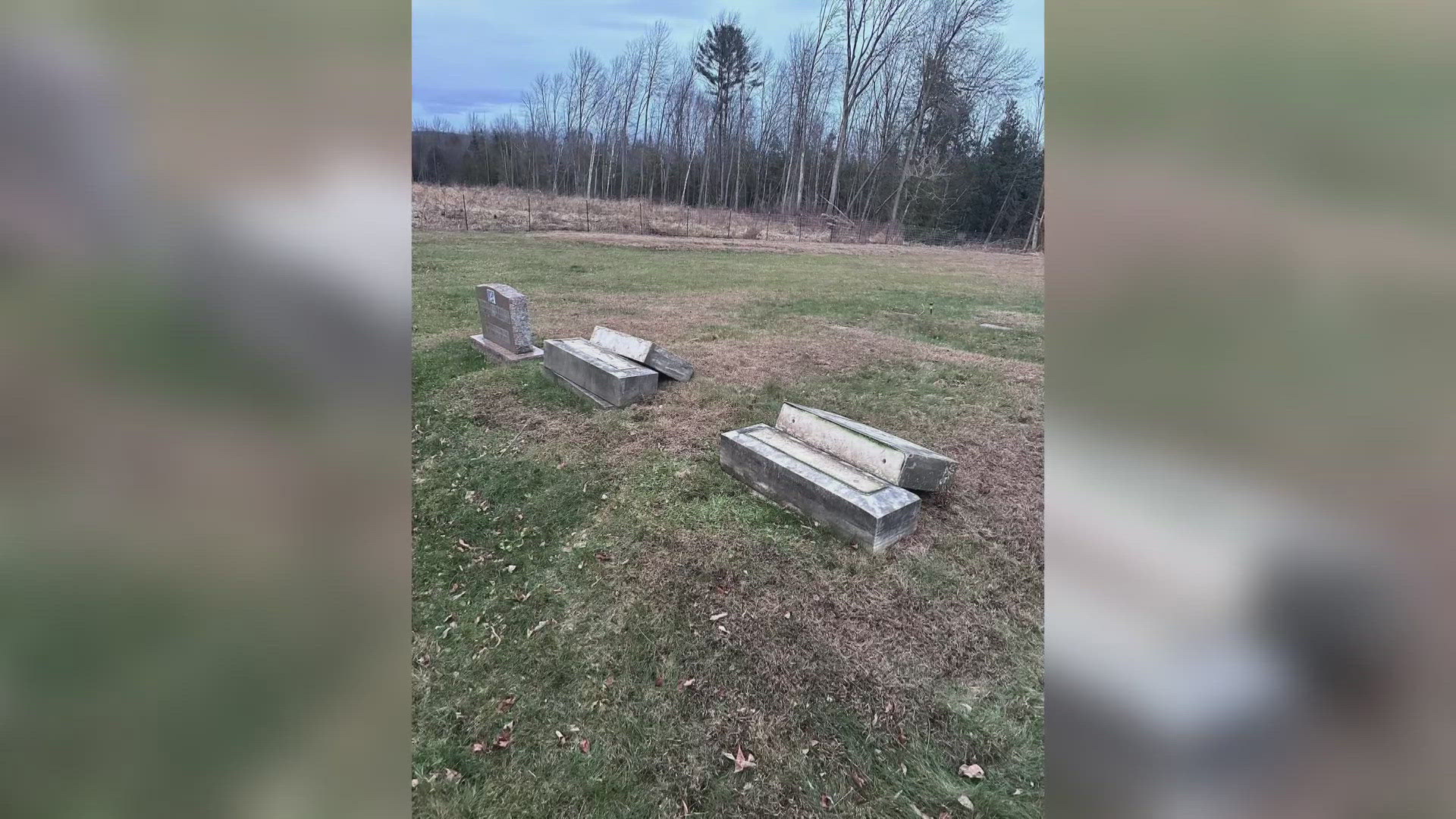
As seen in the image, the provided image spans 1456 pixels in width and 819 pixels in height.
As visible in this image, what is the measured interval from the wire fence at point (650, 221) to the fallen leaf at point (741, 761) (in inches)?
708

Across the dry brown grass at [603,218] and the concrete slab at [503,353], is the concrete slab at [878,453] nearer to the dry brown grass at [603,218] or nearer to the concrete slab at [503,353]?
the concrete slab at [503,353]

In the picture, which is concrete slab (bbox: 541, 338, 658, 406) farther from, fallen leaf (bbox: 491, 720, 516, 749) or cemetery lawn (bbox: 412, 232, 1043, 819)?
fallen leaf (bbox: 491, 720, 516, 749)

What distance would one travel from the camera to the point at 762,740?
236cm

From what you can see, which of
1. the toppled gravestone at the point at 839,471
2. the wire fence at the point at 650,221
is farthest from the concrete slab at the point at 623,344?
the wire fence at the point at 650,221

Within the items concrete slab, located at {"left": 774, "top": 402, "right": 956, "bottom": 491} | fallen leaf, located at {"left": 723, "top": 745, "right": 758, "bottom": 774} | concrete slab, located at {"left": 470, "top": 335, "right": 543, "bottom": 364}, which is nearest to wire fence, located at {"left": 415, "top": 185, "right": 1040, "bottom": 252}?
concrete slab, located at {"left": 470, "top": 335, "right": 543, "bottom": 364}

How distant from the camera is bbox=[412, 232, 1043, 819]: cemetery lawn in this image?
220cm

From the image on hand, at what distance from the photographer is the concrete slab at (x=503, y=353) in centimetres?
665

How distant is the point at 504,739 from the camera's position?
232 centimetres

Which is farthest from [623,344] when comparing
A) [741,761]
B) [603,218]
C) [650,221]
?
[603,218]

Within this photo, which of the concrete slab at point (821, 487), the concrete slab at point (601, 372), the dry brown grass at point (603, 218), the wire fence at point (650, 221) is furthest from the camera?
the wire fence at point (650, 221)

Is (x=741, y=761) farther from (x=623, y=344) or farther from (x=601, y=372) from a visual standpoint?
(x=623, y=344)
